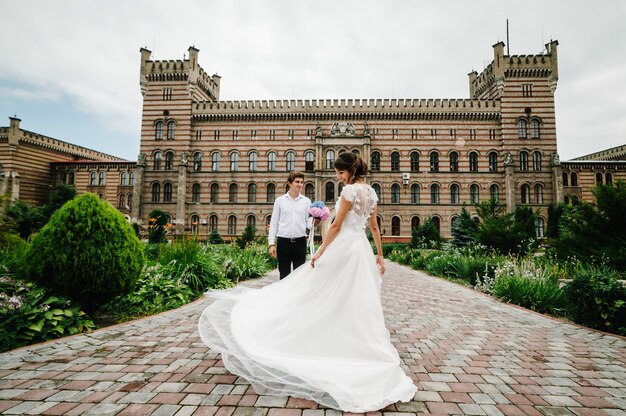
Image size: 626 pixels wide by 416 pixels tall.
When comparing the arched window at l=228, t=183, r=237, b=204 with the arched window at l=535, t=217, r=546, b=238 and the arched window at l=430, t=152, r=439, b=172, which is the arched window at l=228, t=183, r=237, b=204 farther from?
the arched window at l=535, t=217, r=546, b=238

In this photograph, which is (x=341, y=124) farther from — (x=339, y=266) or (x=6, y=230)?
(x=339, y=266)

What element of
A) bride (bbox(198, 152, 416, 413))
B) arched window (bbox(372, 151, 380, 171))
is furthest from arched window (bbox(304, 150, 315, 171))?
bride (bbox(198, 152, 416, 413))

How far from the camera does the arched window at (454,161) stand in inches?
1222

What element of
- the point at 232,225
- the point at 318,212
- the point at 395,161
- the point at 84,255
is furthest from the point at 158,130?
the point at 318,212

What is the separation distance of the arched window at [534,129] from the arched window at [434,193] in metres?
10.7

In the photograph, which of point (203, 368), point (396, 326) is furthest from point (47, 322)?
point (396, 326)

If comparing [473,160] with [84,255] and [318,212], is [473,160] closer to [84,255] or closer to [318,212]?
[318,212]

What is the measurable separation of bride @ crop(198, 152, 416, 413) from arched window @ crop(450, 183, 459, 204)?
29771 millimetres

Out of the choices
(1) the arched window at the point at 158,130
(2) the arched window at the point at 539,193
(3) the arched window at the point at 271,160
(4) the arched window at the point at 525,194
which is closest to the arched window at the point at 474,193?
(4) the arched window at the point at 525,194

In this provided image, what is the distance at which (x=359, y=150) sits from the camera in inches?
1211

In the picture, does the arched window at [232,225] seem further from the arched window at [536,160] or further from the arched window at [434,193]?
the arched window at [536,160]

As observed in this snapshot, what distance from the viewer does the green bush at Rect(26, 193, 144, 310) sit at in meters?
4.47

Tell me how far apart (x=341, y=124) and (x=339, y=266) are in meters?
29.6

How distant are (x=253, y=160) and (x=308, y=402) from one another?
30690 mm
